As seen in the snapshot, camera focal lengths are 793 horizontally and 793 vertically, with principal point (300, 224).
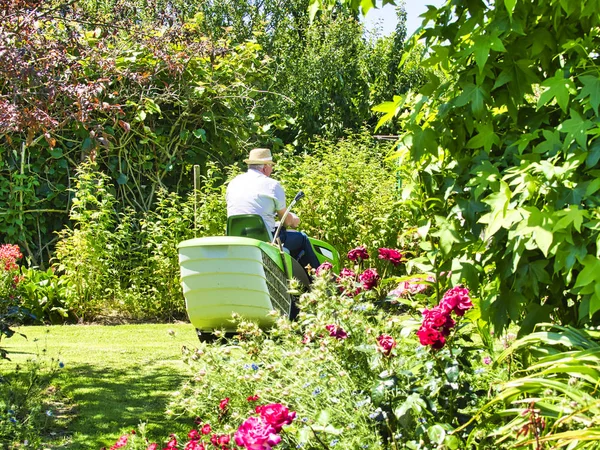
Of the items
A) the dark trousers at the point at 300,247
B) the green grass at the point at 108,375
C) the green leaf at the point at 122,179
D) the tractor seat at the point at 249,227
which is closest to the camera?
the green grass at the point at 108,375

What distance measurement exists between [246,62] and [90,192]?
2.64 metres

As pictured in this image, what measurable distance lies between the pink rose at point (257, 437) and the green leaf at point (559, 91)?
1.41 meters

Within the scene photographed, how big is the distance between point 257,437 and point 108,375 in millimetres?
3544

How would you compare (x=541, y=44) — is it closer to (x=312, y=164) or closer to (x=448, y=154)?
(x=448, y=154)

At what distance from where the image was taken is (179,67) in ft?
29.1

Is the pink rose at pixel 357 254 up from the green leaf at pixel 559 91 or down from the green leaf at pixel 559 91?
down

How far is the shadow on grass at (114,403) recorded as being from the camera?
4.06m

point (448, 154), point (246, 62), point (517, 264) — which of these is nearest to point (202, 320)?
point (448, 154)

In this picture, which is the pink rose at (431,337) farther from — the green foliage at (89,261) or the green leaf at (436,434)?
the green foliage at (89,261)

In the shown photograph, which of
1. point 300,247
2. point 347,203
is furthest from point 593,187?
point 347,203

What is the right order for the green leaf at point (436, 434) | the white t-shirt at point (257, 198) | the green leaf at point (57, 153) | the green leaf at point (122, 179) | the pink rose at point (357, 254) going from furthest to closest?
the green leaf at point (122, 179) → the green leaf at point (57, 153) → the white t-shirt at point (257, 198) → the pink rose at point (357, 254) → the green leaf at point (436, 434)

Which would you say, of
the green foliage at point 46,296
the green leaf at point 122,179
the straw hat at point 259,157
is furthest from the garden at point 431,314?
the green leaf at point 122,179

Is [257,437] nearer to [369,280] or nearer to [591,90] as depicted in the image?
[369,280]

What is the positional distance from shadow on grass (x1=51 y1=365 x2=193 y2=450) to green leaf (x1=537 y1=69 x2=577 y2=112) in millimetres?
2470
